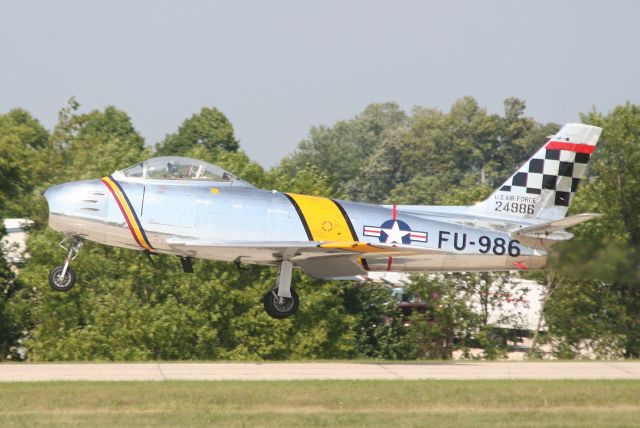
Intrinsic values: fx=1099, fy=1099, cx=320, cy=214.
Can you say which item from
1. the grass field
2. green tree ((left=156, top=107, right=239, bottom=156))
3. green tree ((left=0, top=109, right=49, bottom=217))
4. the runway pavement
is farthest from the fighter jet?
green tree ((left=156, top=107, right=239, bottom=156))

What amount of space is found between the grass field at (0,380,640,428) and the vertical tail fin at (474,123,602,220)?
6226 mm

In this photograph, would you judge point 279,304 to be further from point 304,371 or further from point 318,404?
point 318,404

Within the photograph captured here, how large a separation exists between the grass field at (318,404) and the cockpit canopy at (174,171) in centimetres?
512

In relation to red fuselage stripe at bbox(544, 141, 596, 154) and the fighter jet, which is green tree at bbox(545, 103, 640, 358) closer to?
red fuselage stripe at bbox(544, 141, 596, 154)

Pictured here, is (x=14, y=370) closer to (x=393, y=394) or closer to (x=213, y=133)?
(x=393, y=394)

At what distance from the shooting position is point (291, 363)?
20.6 m

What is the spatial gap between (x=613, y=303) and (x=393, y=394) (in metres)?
20.6

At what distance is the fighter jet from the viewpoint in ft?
67.5

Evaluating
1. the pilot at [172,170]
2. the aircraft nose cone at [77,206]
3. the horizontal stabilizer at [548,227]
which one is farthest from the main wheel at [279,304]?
the horizontal stabilizer at [548,227]

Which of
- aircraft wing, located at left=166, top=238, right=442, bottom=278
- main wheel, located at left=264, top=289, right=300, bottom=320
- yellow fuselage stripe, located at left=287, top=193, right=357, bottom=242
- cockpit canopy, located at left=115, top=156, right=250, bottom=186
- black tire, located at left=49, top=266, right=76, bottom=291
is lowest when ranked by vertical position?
main wheel, located at left=264, top=289, right=300, bottom=320

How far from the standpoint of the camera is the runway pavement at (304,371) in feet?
59.6

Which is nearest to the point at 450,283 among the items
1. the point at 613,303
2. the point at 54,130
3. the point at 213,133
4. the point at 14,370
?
the point at 613,303

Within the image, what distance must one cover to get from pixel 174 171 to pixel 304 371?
473 centimetres

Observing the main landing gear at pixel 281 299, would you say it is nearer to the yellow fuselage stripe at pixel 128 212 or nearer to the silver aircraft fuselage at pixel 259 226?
the silver aircraft fuselage at pixel 259 226
